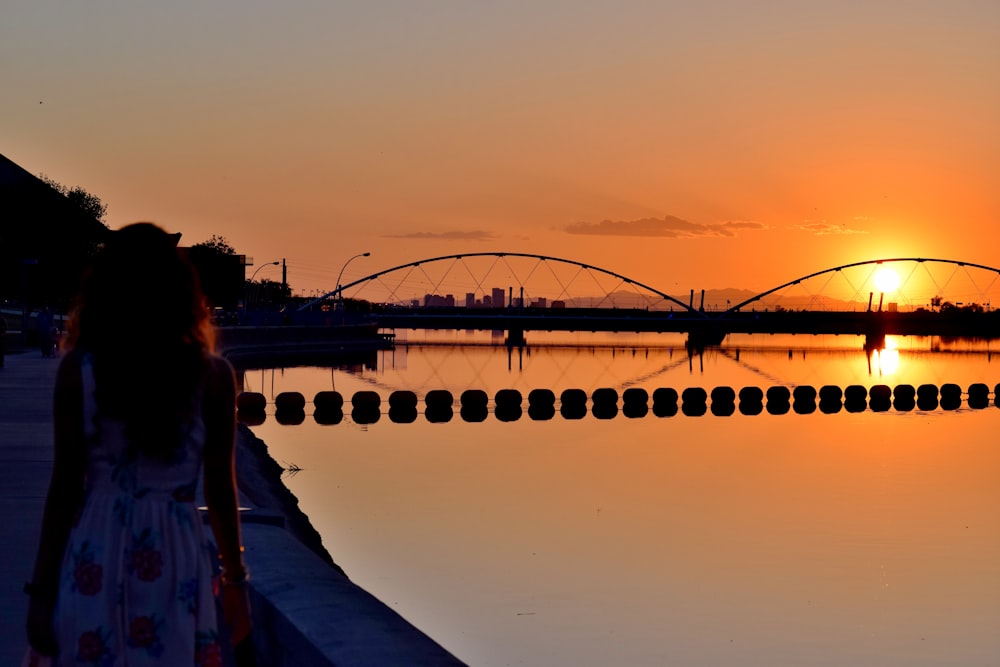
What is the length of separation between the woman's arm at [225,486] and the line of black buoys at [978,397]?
233ft

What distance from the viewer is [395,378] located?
277ft

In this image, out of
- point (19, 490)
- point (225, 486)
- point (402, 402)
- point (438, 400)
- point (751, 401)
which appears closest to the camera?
point (225, 486)

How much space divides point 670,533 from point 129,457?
24.8 metres

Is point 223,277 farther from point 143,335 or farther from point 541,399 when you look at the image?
point 143,335

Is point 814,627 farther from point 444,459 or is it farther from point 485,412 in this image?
point 485,412

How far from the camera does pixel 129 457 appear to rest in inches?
185

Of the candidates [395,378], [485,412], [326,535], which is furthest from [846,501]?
[395,378]

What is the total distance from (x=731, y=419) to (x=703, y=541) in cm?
3327

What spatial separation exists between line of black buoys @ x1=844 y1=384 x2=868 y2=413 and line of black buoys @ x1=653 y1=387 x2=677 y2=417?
1141 cm

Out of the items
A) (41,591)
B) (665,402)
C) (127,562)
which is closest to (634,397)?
(665,402)

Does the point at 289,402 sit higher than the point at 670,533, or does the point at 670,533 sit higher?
the point at 289,402

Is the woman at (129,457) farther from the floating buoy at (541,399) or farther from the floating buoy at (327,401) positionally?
the floating buoy at (541,399)

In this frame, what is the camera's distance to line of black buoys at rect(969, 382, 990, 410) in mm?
71125

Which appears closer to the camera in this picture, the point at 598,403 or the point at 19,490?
the point at 19,490
